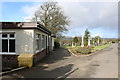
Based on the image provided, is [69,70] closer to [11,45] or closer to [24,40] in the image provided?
[24,40]

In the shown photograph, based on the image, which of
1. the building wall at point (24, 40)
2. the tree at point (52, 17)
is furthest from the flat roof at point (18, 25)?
the tree at point (52, 17)

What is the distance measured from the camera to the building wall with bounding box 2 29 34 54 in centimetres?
1146

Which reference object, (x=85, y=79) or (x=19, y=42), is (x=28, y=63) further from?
(x=85, y=79)

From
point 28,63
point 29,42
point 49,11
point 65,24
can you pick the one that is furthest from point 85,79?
point 49,11

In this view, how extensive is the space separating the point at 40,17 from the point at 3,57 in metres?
25.5

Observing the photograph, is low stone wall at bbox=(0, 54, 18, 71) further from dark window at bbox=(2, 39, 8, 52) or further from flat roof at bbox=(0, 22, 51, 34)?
flat roof at bbox=(0, 22, 51, 34)

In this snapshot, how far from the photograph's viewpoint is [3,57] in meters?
11.5

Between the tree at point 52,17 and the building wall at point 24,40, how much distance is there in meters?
21.6

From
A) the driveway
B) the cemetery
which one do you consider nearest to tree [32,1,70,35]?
the cemetery

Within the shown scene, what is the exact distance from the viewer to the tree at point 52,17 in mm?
33875

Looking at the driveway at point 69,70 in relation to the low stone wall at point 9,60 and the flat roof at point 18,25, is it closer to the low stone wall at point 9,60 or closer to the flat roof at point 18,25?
the low stone wall at point 9,60

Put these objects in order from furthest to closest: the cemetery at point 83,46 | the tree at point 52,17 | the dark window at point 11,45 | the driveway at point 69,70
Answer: the tree at point 52,17
the cemetery at point 83,46
the dark window at point 11,45
the driveway at point 69,70

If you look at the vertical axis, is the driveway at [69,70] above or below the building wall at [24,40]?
below

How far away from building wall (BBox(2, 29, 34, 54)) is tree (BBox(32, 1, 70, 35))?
21.6 m
